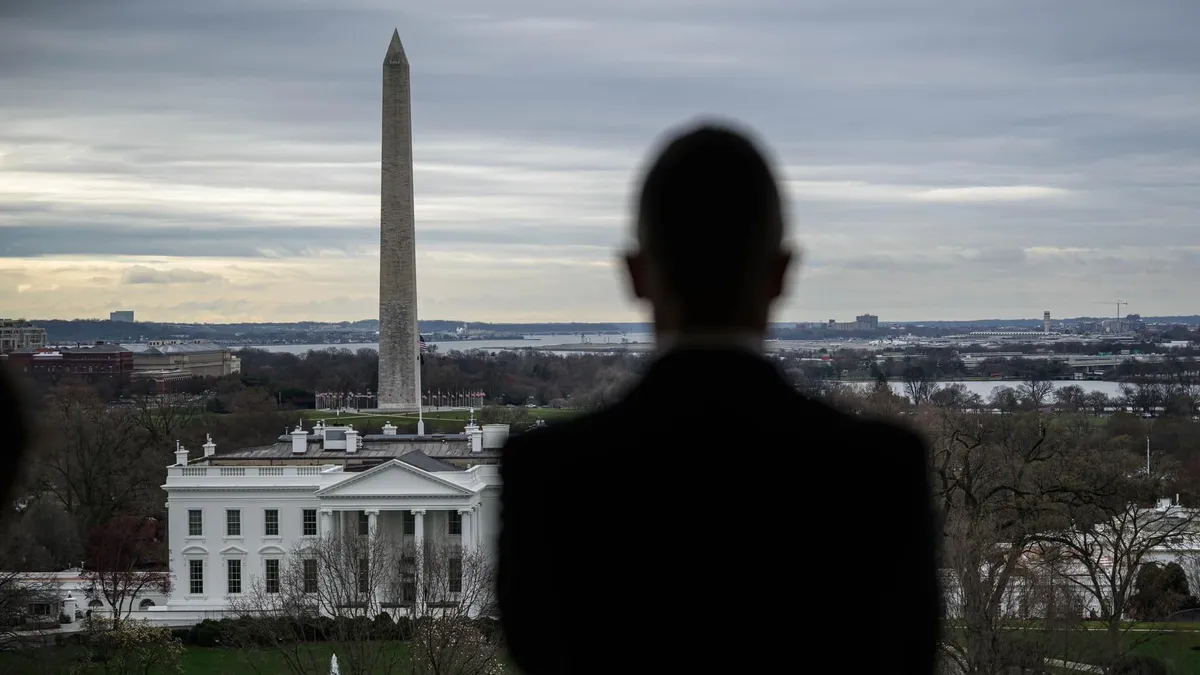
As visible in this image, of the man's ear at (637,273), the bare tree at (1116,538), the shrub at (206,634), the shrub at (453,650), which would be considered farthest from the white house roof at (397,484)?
the man's ear at (637,273)

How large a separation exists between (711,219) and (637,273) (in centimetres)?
18

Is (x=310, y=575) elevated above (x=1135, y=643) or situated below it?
below

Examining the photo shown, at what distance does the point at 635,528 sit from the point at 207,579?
59697mm

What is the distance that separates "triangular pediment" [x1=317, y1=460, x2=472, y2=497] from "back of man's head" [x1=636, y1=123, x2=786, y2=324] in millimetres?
56606

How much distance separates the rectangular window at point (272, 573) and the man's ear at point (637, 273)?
57.3 metres

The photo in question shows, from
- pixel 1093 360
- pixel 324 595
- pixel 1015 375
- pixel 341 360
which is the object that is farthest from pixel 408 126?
pixel 1093 360

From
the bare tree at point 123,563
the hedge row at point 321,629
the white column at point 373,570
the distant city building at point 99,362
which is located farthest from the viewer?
the distant city building at point 99,362

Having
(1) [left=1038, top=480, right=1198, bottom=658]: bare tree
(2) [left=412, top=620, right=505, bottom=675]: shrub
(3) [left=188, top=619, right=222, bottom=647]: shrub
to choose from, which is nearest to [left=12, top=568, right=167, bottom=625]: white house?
(3) [left=188, top=619, right=222, bottom=647]: shrub

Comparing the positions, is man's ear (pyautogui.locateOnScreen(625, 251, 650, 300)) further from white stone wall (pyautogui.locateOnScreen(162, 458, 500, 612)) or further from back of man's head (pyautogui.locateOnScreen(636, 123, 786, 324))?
white stone wall (pyautogui.locateOnScreen(162, 458, 500, 612))

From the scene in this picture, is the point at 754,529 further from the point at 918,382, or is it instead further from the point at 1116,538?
the point at 918,382

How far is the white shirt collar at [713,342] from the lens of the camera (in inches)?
87.4

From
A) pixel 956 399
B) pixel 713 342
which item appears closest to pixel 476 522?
pixel 956 399

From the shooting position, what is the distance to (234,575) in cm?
5978

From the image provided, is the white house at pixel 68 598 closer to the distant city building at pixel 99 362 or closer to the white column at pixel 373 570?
the white column at pixel 373 570
